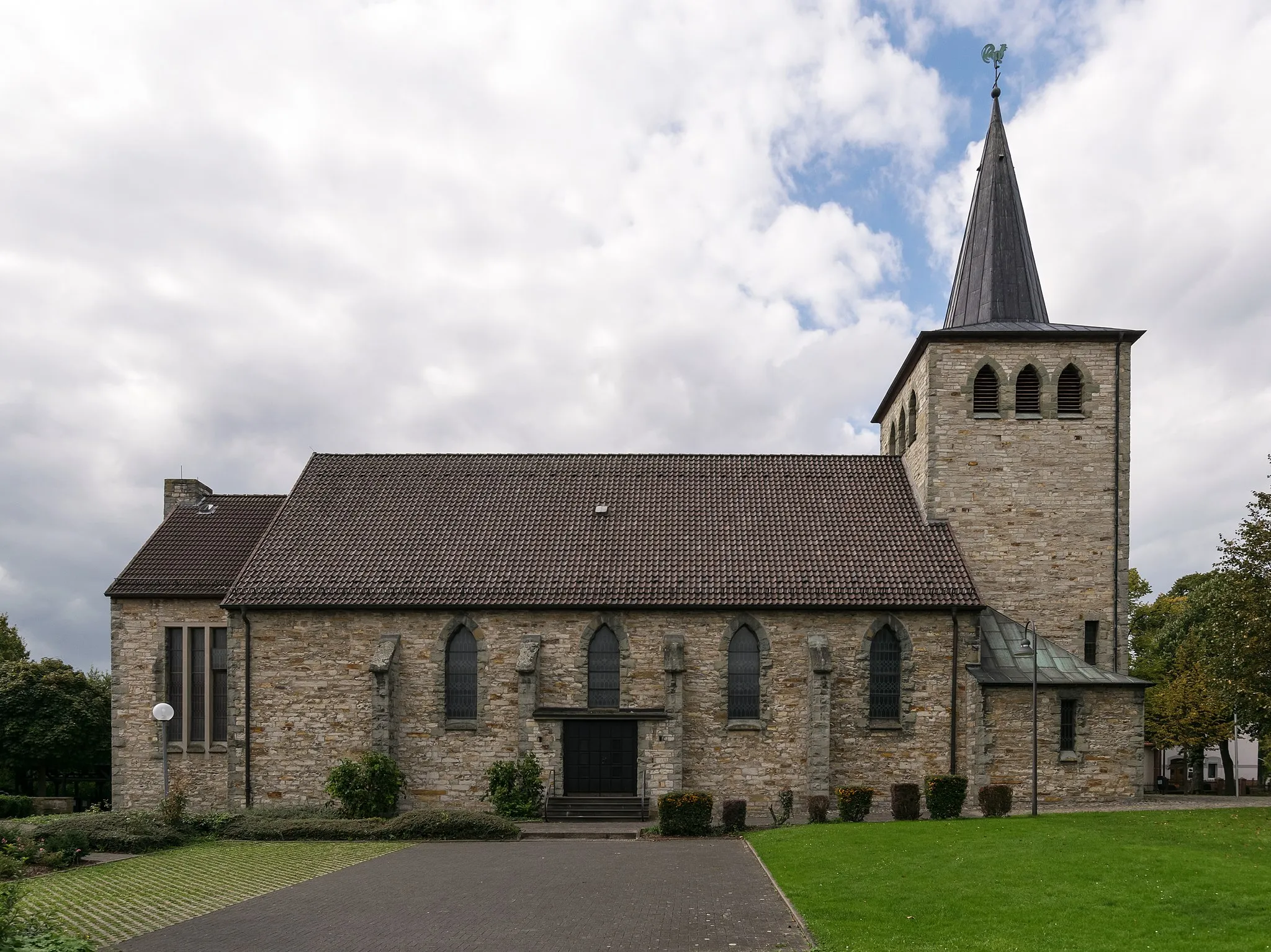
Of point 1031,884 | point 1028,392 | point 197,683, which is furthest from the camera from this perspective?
point 1028,392

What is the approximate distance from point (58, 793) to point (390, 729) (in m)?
19.6

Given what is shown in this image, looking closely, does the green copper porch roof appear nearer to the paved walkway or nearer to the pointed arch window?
the pointed arch window

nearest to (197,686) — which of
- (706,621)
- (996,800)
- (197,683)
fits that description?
(197,683)

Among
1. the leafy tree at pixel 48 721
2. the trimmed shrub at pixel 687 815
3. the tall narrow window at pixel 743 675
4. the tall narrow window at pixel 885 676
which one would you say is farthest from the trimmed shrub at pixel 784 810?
the leafy tree at pixel 48 721

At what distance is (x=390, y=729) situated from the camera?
25.3m

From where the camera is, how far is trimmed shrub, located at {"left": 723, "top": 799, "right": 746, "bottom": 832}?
2220cm

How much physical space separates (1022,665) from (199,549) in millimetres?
24767

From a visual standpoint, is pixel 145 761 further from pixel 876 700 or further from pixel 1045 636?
pixel 1045 636

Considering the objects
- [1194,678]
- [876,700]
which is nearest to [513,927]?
[876,700]

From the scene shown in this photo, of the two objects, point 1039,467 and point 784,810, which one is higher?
point 1039,467

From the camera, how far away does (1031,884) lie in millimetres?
14422

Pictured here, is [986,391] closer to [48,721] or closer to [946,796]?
[946,796]

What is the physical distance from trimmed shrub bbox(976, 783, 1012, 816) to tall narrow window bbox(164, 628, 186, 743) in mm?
22095

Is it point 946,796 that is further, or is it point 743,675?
point 743,675
